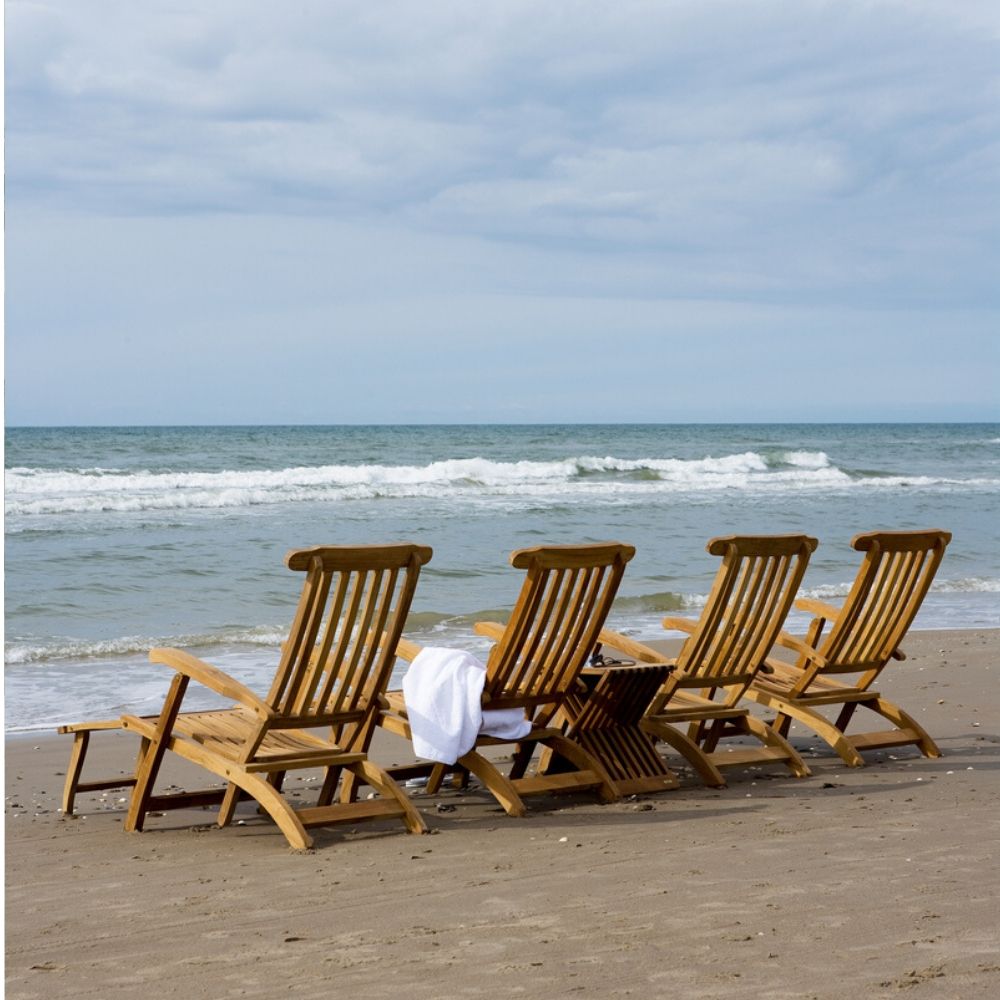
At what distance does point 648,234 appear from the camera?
119ft

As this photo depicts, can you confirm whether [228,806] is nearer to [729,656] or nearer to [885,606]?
[729,656]

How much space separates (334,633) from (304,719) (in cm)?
32

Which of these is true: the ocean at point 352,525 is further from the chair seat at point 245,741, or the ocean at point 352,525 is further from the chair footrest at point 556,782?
the chair footrest at point 556,782

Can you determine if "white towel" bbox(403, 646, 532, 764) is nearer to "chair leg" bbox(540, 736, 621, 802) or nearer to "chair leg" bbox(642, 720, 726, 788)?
"chair leg" bbox(540, 736, 621, 802)

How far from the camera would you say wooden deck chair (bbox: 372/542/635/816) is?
16.6 ft

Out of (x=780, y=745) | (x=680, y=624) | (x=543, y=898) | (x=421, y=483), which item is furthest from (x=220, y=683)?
(x=421, y=483)

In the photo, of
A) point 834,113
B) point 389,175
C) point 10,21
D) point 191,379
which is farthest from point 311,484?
point 10,21

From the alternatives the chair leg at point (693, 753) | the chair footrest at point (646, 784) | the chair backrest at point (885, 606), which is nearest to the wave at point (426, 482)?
the chair backrest at point (885, 606)

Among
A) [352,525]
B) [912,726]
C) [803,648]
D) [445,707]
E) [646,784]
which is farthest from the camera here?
[352,525]

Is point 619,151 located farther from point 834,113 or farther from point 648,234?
point 834,113

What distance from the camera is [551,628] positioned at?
528cm

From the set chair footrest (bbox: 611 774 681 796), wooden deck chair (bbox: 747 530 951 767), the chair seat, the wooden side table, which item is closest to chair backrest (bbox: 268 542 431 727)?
the chair seat

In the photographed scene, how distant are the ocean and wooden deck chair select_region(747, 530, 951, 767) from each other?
3.66 metres

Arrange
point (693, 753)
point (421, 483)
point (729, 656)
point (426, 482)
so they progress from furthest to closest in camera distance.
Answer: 1. point (426, 482)
2. point (421, 483)
3. point (729, 656)
4. point (693, 753)
